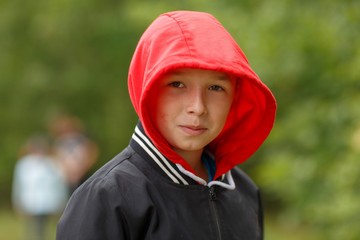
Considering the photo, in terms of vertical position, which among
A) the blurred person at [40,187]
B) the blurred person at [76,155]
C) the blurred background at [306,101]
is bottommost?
the blurred person at [40,187]

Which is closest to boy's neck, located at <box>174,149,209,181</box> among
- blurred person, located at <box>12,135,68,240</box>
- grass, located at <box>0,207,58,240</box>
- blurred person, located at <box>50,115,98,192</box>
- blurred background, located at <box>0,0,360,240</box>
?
blurred background, located at <box>0,0,360,240</box>

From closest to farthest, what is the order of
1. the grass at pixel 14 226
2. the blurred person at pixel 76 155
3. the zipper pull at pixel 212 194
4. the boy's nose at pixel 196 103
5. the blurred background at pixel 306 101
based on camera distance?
the boy's nose at pixel 196 103
the zipper pull at pixel 212 194
the blurred background at pixel 306 101
the blurred person at pixel 76 155
the grass at pixel 14 226

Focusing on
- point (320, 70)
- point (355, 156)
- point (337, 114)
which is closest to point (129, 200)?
point (355, 156)

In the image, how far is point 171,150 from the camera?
1.79 m

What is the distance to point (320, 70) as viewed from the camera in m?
5.41

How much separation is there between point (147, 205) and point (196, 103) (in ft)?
1.10

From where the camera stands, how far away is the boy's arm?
1616 millimetres

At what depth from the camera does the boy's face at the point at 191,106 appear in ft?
5.72

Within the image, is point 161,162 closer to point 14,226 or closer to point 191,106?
point 191,106

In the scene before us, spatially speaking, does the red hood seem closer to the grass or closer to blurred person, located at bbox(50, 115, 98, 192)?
blurred person, located at bbox(50, 115, 98, 192)

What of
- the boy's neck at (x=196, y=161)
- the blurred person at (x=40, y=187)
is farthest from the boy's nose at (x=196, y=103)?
the blurred person at (x=40, y=187)

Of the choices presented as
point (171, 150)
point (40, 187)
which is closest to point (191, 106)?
point (171, 150)

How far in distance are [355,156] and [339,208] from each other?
427 mm

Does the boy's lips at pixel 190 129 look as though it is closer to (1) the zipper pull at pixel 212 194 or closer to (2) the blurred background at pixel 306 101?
(1) the zipper pull at pixel 212 194
